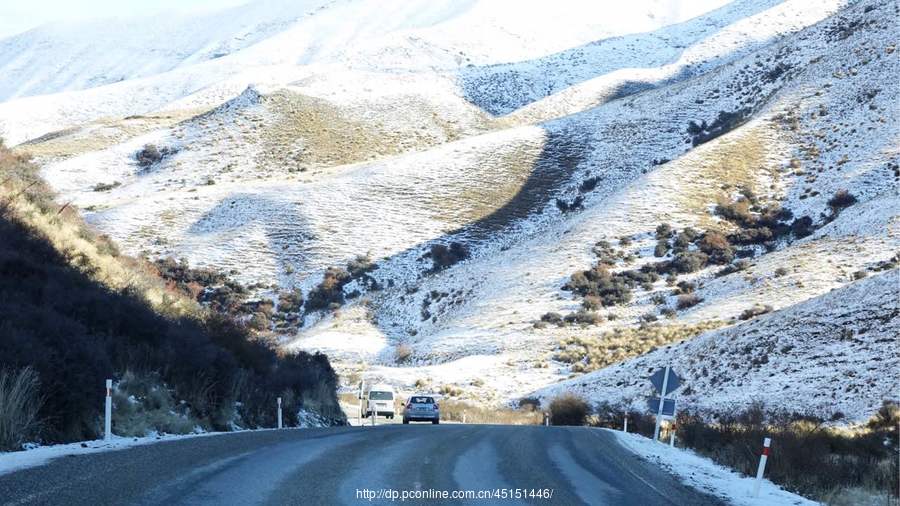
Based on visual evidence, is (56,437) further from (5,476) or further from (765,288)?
(765,288)

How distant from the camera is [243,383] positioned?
796 inches

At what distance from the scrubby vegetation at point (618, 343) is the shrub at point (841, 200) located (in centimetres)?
2105

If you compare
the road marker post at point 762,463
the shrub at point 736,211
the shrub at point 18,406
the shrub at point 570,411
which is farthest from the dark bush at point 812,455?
the shrub at point 736,211

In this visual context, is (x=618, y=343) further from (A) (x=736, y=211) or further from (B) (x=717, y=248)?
(A) (x=736, y=211)

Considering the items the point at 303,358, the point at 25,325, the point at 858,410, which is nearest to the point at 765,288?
the point at 858,410

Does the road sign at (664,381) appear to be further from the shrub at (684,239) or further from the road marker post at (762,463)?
the shrub at (684,239)

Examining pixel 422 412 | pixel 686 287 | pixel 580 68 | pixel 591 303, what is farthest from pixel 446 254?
pixel 580 68

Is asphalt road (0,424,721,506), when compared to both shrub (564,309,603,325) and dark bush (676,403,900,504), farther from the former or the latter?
shrub (564,309,603,325)

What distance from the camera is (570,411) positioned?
120 feet

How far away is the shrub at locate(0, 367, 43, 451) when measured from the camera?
34.2 ft

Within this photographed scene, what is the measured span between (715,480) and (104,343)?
10706 millimetres

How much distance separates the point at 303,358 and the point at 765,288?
31.7 metres

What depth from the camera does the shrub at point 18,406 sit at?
34.2 feet

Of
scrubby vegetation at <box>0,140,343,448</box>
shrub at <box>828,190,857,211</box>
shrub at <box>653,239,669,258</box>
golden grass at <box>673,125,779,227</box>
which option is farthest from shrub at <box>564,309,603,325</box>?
scrubby vegetation at <box>0,140,343,448</box>
